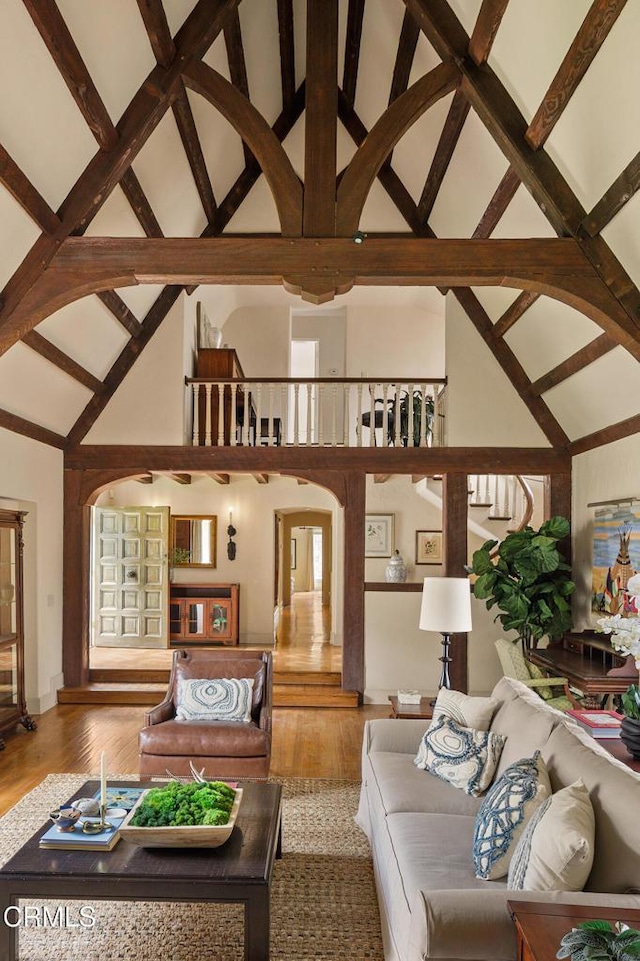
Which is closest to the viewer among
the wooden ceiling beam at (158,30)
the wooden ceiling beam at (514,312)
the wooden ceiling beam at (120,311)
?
the wooden ceiling beam at (158,30)

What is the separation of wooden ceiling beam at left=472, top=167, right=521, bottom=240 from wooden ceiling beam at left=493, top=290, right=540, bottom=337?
620mm

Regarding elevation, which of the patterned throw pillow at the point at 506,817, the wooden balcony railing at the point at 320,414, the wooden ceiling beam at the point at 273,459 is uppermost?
the wooden balcony railing at the point at 320,414

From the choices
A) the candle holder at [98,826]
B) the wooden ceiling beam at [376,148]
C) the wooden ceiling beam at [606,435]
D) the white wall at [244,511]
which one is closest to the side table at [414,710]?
the candle holder at [98,826]

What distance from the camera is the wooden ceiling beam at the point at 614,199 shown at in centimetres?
375

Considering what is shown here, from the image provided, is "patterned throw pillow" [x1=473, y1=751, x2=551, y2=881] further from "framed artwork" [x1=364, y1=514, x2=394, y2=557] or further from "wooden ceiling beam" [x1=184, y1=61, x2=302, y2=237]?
"framed artwork" [x1=364, y1=514, x2=394, y2=557]

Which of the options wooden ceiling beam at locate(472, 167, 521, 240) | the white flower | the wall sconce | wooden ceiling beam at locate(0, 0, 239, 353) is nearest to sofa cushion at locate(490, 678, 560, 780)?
the white flower

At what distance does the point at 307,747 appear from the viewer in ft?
18.6

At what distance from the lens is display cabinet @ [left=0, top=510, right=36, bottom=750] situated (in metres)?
5.79

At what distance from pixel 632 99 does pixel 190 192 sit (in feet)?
13.2

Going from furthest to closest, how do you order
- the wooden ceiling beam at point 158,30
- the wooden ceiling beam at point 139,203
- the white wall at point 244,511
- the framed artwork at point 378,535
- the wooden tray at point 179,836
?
the white wall at point 244,511 < the framed artwork at point 378,535 < the wooden ceiling beam at point 139,203 < the wooden ceiling beam at point 158,30 < the wooden tray at point 179,836

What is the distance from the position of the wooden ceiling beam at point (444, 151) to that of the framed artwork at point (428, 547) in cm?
365

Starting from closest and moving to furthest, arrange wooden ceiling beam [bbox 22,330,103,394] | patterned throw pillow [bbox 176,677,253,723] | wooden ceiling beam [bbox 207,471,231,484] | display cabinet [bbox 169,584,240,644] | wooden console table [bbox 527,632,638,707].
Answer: patterned throw pillow [bbox 176,677,253,723]
wooden console table [bbox 527,632,638,707]
wooden ceiling beam [bbox 22,330,103,394]
wooden ceiling beam [bbox 207,471,231,484]
display cabinet [bbox 169,584,240,644]

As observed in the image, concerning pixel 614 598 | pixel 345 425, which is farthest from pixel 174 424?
pixel 614 598

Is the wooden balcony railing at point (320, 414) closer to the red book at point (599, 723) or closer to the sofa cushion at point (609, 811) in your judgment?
the red book at point (599, 723)
